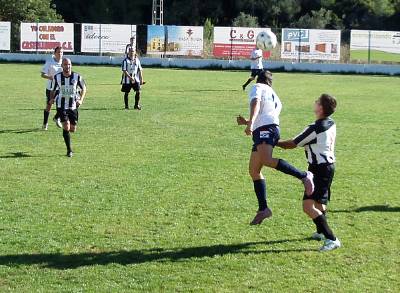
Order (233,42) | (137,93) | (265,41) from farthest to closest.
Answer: (233,42), (137,93), (265,41)

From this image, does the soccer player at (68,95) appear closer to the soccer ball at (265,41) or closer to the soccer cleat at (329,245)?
the soccer ball at (265,41)

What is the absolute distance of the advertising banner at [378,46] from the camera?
43.8m

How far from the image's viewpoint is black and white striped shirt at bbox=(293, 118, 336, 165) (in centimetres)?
704

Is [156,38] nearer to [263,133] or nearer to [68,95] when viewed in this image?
[68,95]

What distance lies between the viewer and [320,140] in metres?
7.03

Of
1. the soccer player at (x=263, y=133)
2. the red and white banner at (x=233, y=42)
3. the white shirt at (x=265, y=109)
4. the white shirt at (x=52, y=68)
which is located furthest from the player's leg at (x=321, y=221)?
the red and white banner at (x=233, y=42)

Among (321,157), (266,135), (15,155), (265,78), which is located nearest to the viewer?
(321,157)

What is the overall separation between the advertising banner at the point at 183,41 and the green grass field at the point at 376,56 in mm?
10212

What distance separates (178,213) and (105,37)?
38461 mm

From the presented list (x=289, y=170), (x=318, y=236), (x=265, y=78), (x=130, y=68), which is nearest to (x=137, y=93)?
(x=130, y=68)

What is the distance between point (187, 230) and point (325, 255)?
1684 mm

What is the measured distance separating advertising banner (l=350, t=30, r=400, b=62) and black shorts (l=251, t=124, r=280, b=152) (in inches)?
1479

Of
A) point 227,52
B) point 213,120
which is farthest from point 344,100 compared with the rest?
point 227,52

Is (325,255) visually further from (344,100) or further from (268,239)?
(344,100)
